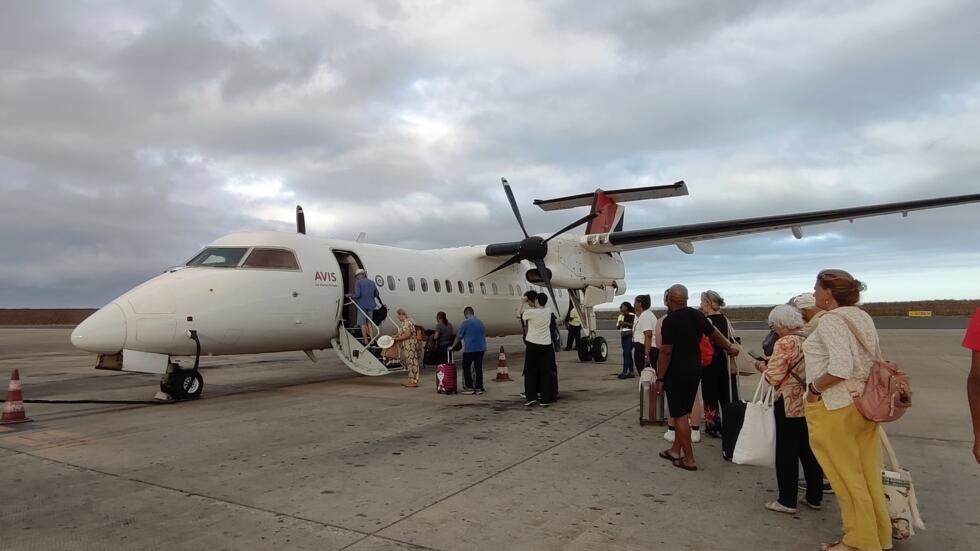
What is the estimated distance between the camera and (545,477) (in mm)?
4898

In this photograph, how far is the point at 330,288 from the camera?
1132cm

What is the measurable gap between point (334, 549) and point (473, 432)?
3.34 metres

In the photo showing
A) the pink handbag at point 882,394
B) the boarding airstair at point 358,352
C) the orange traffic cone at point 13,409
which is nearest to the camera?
the pink handbag at point 882,394

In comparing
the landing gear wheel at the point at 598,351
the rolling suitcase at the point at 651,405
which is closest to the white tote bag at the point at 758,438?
the rolling suitcase at the point at 651,405

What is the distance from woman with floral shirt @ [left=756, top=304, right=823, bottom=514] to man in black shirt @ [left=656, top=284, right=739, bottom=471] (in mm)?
977

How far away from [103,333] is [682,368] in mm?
7805

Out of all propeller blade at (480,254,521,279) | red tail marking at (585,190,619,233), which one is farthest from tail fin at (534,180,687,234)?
propeller blade at (480,254,521,279)

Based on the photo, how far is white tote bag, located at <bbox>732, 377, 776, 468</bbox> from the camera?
3904 mm

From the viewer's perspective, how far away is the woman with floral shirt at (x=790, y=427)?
13.1 feet

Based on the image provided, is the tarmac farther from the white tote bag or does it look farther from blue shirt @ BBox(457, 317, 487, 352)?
blue shirt @ BBox(457, 317, 487, 352)

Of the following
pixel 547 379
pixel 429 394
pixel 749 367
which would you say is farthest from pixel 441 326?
pixel 749 367

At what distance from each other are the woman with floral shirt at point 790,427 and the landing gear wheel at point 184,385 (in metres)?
8.81

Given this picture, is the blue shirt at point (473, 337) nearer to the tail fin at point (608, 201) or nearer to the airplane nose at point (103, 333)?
the airplane nose at point (103, 333)

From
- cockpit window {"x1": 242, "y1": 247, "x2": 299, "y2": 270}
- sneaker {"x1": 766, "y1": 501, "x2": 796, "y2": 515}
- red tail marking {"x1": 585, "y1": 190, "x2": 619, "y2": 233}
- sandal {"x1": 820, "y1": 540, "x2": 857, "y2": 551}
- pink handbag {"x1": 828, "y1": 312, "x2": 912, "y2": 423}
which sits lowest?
sneaker {"x1": 766, "y1": 501, "x2": 796, "y2": 515}
